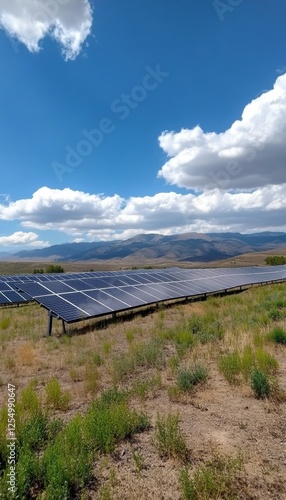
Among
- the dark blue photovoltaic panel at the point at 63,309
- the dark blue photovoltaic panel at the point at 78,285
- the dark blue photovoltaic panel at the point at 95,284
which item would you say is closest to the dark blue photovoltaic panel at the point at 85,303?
the dark blue photovoltaic panel at the point at 63,309

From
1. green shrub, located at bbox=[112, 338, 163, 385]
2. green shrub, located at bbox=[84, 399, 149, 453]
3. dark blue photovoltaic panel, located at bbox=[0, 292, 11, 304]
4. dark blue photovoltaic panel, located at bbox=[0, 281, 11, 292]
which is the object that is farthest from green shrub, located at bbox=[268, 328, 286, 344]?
dark blue photovoltaic panel, located at bbox=[0, 281, 11, 292]

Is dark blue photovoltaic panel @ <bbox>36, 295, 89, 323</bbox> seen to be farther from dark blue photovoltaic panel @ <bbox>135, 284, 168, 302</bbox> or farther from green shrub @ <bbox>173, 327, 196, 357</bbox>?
dark blue photovoltaic panel @ <bbox>135, 284, 168, 302</bbox>

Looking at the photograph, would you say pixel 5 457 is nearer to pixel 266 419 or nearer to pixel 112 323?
pixel 266 419

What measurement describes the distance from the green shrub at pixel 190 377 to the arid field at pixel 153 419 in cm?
3

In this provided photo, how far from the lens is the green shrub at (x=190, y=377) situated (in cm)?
746

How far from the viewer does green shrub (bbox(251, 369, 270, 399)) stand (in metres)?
6.84

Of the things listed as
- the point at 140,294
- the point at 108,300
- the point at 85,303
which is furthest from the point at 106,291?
the point at 85,303

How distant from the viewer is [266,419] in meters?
5.95

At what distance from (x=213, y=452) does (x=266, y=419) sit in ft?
5.33

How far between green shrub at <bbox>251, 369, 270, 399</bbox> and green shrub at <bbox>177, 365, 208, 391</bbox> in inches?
52.9

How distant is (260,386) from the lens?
6887 millimetres

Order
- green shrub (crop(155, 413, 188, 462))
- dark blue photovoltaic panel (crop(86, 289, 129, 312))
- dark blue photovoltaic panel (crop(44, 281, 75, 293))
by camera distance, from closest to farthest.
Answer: green shrub (crop(155, 413, 188, 462)), dark blue photovoltaic panel (crop(86, 289, 129, 312)), dark blue photovoltaic panel (crop(44, 281, 75, 293))

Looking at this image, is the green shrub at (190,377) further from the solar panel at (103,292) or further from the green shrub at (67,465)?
the solar panel at (103,292)

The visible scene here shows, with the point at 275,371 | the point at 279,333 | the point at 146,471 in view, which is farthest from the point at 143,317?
the point at 146,471
